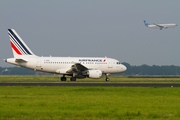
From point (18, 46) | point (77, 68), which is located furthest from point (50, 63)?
point (18, 46)

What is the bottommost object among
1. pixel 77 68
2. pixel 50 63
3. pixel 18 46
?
pixel 77 68

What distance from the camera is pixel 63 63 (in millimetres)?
46562

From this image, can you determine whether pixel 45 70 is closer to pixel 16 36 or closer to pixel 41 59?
pixel 41 59

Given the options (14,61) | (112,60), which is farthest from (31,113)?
(112,60)

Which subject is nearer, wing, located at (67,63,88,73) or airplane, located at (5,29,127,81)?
wing, located at (67,63,88,73)

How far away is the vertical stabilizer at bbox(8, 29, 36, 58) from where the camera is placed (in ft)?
151

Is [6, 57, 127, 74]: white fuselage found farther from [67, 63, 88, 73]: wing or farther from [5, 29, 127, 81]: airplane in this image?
[67, 63, 88, 73]: wing

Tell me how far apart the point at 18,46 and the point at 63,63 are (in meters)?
7.48

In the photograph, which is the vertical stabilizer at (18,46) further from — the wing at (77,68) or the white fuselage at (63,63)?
the wing at (77,68)

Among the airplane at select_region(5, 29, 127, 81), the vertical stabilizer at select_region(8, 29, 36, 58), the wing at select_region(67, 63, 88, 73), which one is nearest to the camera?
Result: the wing at select_region(67, 63, 88, 73)

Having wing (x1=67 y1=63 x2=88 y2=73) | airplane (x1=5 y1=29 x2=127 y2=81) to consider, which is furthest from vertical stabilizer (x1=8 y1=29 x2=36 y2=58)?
wing (x1=67 y1=63 x2=88 y2=73)

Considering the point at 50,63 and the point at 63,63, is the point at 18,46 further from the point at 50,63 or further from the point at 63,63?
the point at 63,63

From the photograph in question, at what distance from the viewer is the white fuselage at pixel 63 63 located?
4525 cm

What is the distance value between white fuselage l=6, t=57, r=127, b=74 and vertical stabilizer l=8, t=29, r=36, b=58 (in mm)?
1094
